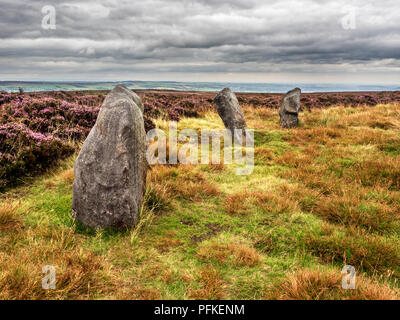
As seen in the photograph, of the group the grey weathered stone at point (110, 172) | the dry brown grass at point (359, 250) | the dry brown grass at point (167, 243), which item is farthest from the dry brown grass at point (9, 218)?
the dry brown grass at point (359, 250)

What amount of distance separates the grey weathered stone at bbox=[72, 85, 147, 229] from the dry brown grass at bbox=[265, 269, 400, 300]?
2.56 metres

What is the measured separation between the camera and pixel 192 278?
3371mm

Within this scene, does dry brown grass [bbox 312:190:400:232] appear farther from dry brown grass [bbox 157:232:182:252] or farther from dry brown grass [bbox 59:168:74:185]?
dry brown grass [bbox 59:168:74:185]

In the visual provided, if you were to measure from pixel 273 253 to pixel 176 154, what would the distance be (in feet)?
15.7

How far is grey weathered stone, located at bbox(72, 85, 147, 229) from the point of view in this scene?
429 centimetres

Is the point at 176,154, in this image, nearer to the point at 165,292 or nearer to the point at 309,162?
the point at 309,162

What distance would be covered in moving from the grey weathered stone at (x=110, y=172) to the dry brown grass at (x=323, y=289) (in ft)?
8.40

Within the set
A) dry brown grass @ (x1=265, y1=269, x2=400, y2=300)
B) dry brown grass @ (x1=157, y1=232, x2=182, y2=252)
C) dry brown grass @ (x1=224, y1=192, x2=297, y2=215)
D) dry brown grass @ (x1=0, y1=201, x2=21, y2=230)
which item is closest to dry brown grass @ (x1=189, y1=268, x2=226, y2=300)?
dry brown grass @ (x1=265, y1=269, x2=400, y2=300)

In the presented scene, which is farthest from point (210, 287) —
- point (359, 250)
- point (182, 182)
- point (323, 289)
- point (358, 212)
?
point (182, 182)

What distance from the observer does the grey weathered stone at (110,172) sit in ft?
14.1

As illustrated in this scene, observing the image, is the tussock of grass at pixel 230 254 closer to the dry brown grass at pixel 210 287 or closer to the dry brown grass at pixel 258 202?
the dry brown grass at pixel 210 287

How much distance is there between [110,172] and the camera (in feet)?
14.0
